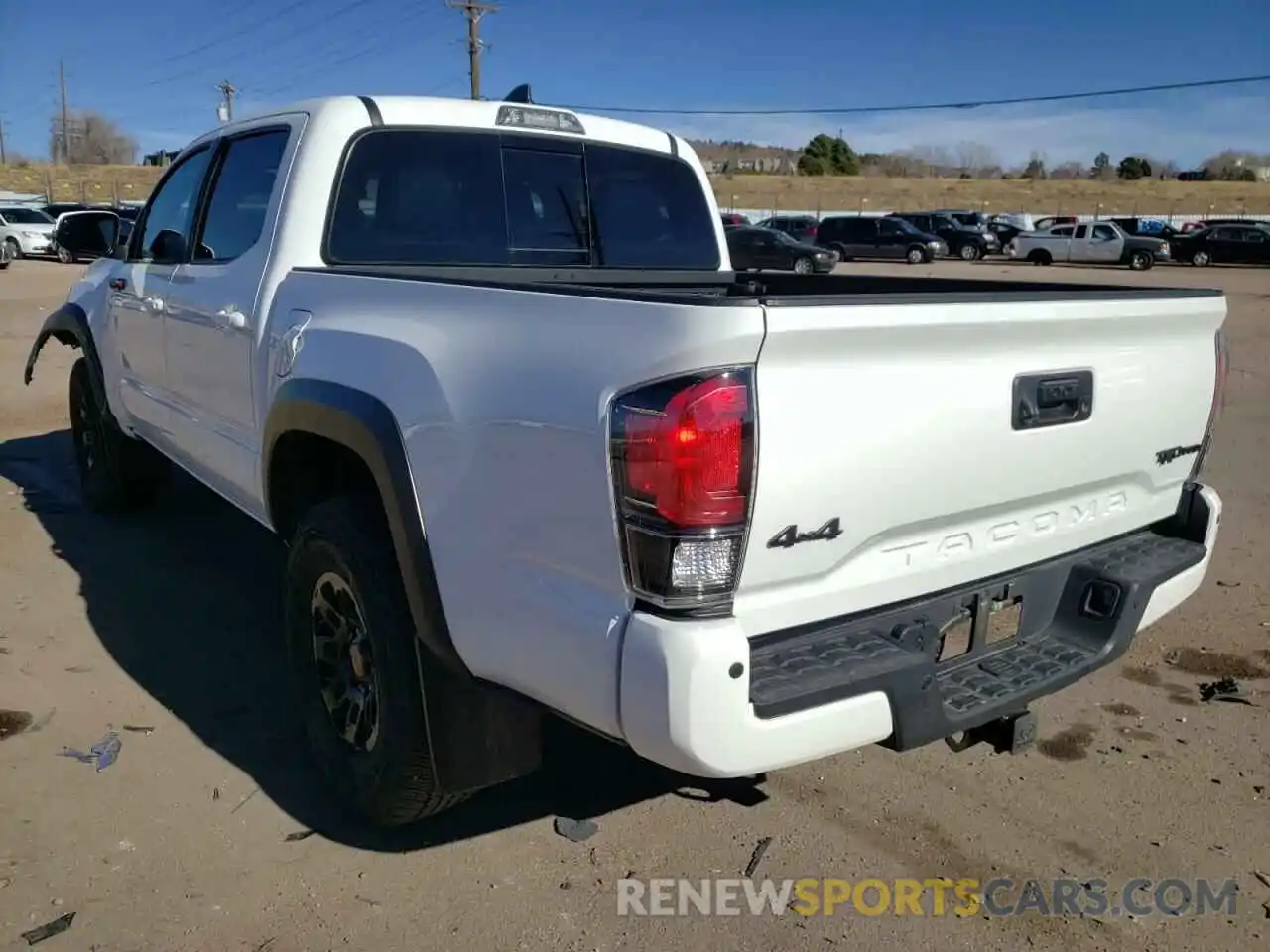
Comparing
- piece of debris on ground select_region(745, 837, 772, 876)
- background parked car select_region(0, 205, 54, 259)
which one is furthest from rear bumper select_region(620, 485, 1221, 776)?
background parked car select_region(0, 205, 54, 259)

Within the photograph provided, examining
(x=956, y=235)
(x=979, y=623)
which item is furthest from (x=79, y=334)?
(x=956, y=235)

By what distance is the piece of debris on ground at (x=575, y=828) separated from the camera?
3.22 m

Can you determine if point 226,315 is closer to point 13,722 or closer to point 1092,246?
point 13,722

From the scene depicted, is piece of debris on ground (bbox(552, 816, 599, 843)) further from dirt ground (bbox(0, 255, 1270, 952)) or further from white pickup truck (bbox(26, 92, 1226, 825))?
white pickup truck (bbox(26, 92, 1226, 825))

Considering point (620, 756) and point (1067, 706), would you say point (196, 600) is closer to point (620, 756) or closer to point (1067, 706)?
point (620, 756)

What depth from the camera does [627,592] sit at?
7.10ft

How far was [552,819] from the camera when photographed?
332 centimetres

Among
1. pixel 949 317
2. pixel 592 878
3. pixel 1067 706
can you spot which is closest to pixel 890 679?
pixel 949 317

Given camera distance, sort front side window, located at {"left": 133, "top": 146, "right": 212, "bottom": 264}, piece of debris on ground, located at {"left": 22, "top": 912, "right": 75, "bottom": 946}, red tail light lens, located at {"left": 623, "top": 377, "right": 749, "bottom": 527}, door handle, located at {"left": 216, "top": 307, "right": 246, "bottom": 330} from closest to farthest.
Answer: red tail light lens, located at {"left": 623, "top": 377, "right": 749, "bottom": 527} < piece of debris on ground, located at {"left": 22, "top": 912, "right": 75, "bottom": 946} < door handle, located at {"left": 216, "top": 307, "right": 246, "bottom": 330} < front side window, located at {"left": 133, "top": 146, "right": 212, "bottom": 264}

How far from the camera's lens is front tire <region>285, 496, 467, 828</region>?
284 centimetres

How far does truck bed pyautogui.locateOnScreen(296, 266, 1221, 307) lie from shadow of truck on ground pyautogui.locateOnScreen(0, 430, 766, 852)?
1602 millimetres

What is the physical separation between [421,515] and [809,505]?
988 mm

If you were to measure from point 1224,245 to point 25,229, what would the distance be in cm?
3694

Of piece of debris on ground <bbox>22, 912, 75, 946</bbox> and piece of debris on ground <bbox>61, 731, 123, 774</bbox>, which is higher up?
piece of debris on ground <bbox>61, 731, 123, 774</bbox>
